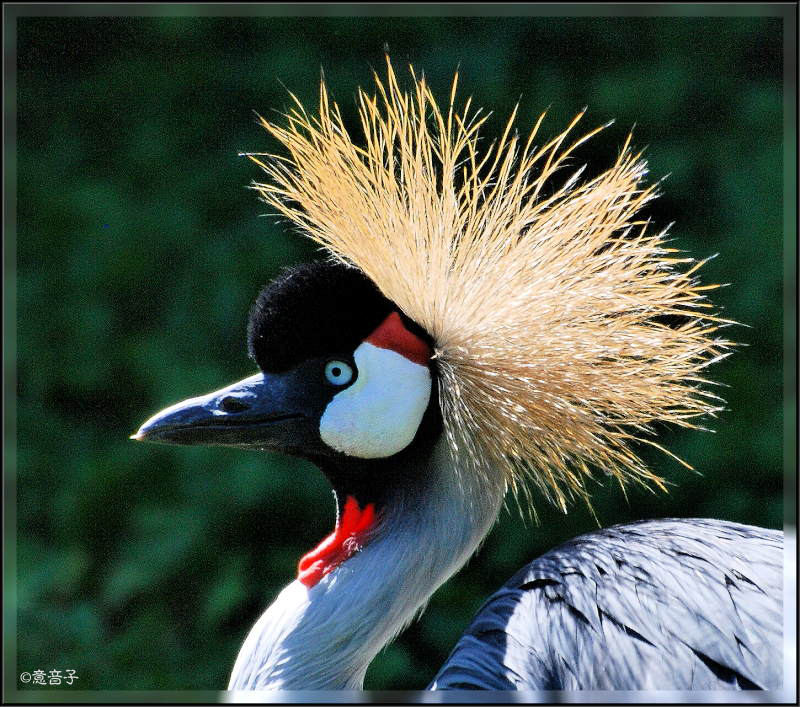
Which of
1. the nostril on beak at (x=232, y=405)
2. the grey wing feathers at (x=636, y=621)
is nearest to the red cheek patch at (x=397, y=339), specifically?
the nostril on beak at (x=232, y=405)

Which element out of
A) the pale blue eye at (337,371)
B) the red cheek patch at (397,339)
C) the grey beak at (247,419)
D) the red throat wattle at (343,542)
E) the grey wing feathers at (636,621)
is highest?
the red cheek patch at (397,339)

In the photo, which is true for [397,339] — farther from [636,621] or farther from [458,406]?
[636,621]

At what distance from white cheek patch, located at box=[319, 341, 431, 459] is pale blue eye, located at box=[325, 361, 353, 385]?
0.03 feet

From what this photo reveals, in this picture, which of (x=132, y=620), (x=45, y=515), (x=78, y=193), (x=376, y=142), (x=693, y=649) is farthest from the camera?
(x=78, y=193)

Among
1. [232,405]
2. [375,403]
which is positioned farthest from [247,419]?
[375,403]

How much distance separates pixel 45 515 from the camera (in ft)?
6.53

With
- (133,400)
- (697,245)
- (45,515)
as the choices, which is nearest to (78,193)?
(133,400)

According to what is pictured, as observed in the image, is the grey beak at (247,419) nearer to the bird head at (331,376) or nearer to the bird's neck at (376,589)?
the bird head at (331,376)

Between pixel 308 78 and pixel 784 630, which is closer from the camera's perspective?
pixel 784 630

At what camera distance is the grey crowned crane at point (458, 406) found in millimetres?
980

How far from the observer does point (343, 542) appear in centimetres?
103

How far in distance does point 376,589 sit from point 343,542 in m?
0.06

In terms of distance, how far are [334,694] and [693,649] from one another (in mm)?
330

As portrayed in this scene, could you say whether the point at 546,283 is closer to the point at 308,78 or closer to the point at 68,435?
the point at 308,78
